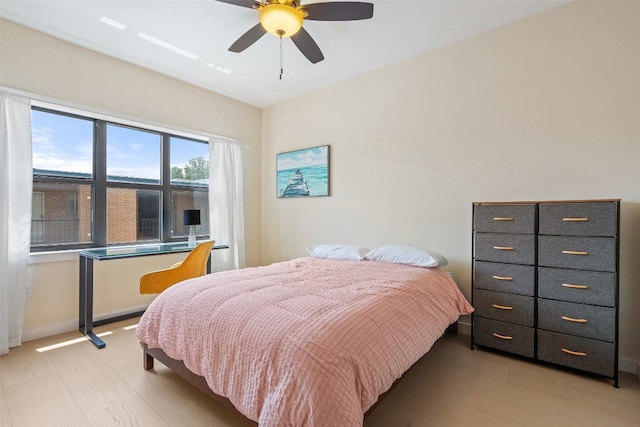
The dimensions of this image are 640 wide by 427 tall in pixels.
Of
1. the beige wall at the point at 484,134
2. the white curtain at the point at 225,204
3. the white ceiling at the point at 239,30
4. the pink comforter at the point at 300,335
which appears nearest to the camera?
the pink comforter at the point at 300,335

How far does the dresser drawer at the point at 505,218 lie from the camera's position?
2287 mm

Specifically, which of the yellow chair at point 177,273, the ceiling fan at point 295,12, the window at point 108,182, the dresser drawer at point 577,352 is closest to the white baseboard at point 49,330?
the window at point 108,182

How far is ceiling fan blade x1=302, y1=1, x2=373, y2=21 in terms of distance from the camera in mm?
1934

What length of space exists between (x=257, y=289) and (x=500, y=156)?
2410 mm

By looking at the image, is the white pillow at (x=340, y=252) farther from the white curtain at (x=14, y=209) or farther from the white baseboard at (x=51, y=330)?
the white curtain at (x=14, y=209)

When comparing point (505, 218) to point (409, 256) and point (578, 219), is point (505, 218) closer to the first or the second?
point (578, 219)

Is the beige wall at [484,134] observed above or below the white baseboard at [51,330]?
above

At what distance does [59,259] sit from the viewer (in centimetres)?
285

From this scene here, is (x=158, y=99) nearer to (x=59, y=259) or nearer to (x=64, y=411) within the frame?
(x=59, y=259)

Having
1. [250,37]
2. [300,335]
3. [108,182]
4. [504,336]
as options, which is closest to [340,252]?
[504,336]

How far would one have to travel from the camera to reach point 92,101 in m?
2.98

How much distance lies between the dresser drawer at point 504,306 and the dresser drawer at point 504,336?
0.16 ft

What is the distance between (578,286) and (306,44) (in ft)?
8.87

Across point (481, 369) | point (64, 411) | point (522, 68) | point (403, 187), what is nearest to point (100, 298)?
point (64, 411)
